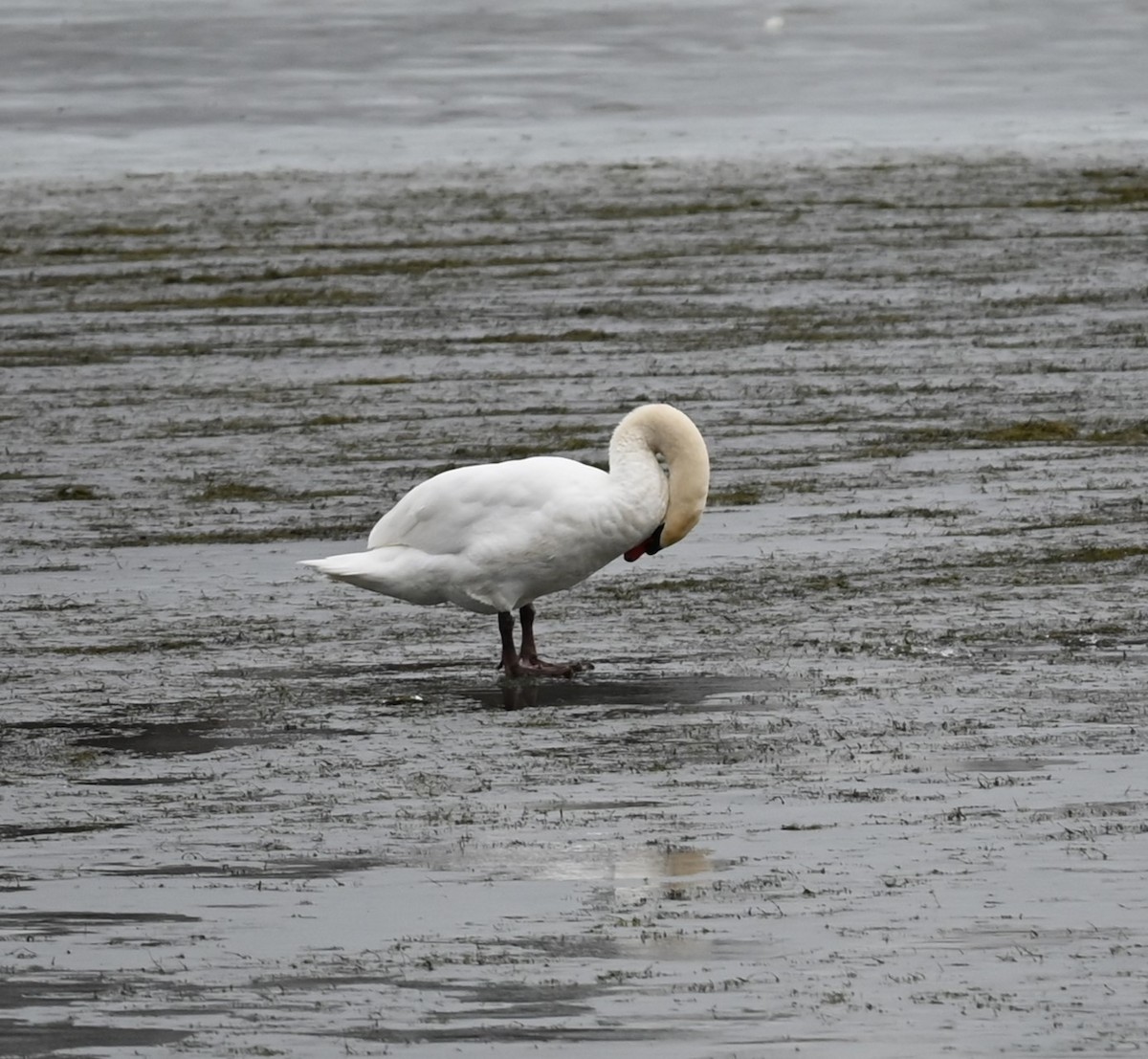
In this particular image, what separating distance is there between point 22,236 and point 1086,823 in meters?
20.7

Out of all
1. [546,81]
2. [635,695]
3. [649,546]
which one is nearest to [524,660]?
[635,695]

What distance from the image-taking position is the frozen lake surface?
34781 millimetres

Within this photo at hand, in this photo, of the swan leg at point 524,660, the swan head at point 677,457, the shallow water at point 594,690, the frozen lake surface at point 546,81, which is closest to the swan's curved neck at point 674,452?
the swan head at point 677,457

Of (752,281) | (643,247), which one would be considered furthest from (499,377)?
(643,247)

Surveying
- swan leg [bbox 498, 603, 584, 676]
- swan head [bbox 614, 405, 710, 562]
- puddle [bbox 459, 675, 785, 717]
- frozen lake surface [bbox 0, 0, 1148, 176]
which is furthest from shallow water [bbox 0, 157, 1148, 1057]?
frozen lake surface [bbox 0, 0, 1148, 176]

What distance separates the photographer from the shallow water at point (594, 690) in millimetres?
7145

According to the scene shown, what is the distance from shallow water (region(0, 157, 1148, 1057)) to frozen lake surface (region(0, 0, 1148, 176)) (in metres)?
11.6

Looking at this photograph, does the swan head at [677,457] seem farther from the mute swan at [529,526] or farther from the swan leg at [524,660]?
the swan leg at [524,660]

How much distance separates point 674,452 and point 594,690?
1177 millimetres

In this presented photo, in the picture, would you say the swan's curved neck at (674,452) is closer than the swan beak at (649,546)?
Yes

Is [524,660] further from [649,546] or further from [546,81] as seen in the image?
[546,81]

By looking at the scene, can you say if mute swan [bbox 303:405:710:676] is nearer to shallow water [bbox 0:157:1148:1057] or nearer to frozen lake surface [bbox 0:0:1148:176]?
shallow water [bbox 0:157:1148:1057]

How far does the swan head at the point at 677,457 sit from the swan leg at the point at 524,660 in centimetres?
68

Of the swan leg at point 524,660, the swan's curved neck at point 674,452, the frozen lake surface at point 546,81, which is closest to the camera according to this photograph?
the swan leg at point 524,660
